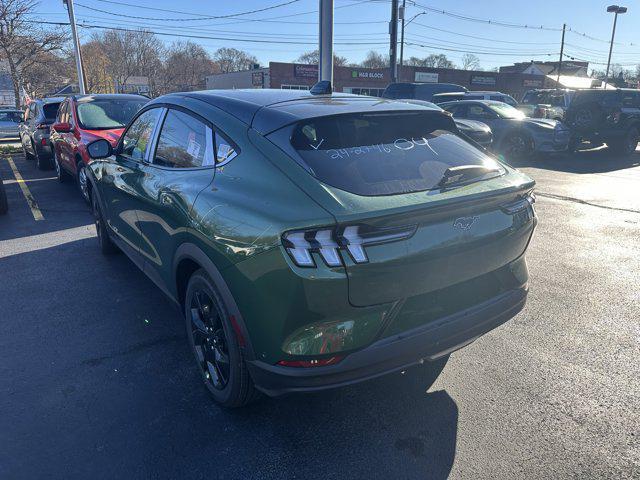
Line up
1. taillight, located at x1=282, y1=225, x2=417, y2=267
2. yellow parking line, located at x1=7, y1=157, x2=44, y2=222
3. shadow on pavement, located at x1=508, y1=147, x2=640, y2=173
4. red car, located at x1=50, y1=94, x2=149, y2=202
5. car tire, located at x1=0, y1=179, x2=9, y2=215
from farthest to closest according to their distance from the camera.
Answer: shadow on pavement, located at x1=508, y1=147, x2=640, y2=173
red car, located at x1=50, y1=94, x2=149, y2=202
yellow parking line, located at x1=7, y1=157, x2=44, y2=222
car tire, located at x1=0, y1=179, x2=9, y2=215
taillight, located at x1=282, y1=225, x2=417, y2=267

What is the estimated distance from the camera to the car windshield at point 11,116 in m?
18.3

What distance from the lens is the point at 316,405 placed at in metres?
2.81

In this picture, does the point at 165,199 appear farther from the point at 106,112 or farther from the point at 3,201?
the point at 106,112

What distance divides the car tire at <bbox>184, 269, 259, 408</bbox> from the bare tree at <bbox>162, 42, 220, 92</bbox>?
7599 centimetres

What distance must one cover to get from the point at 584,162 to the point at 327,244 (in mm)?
13224

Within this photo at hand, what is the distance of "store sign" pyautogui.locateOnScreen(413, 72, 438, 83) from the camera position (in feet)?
168

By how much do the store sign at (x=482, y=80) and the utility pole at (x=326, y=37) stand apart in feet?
161

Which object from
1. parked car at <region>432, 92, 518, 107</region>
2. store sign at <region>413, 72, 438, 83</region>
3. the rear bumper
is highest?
store sign at <region>413, 72, 438, 83</region>

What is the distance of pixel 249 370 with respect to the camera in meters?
2.36

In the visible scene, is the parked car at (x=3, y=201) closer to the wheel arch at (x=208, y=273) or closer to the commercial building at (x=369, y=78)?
the wheel arch at (x=208, y=273)

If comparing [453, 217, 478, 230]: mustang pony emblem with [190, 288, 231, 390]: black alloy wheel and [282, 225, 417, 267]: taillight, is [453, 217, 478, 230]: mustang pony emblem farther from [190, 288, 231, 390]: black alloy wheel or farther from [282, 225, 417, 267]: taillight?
[190, 288, 231, 390]: black alloy wheel

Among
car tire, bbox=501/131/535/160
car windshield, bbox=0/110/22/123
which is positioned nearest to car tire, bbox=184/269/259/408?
car tire, bbox=501/131/535/160

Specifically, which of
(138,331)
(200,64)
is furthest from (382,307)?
(200,64)

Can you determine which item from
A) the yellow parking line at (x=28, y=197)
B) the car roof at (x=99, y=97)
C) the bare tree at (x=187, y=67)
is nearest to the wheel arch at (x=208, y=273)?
the yellow parking line at (x=28, y=197)
